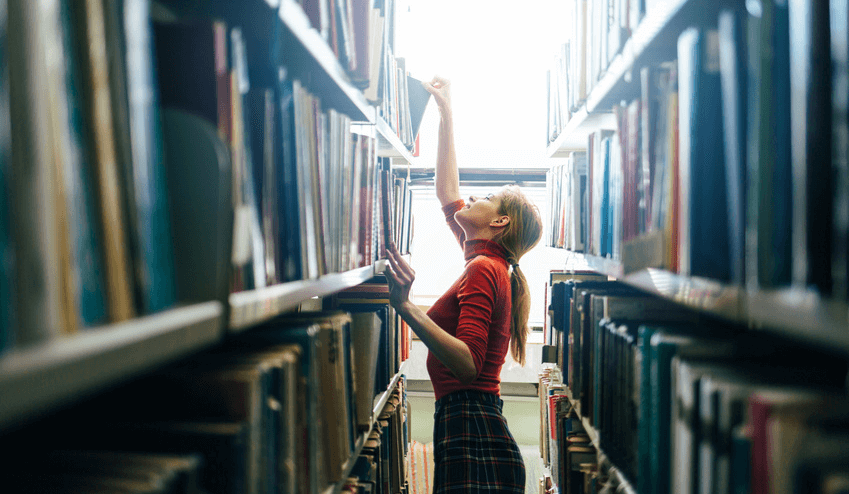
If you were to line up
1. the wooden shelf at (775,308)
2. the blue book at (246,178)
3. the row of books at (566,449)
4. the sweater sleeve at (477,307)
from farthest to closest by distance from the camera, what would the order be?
the sweater sleeve at (477,307) < the row of books at (566,449) < the blue book at (246,178) < the wooden shelf at (775,308)

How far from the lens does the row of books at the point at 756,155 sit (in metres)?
0.44

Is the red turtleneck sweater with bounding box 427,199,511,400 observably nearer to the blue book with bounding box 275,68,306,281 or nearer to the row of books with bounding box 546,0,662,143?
the row of books with bounding box 546,0,662,143

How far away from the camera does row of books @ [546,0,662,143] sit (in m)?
1.07

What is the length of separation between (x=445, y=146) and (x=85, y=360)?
2159mm

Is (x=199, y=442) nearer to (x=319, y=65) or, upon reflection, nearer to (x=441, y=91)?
(x=319, y=65)

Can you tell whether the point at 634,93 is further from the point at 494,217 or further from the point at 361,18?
the point at 494,217

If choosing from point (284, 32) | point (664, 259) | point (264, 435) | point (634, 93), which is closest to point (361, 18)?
point (284, 32)

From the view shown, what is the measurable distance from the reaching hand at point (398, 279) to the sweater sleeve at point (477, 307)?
0.63 feet

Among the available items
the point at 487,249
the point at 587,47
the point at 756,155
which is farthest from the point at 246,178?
the point at 487,249

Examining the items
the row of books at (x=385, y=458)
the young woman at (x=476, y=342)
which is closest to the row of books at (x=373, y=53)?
the young woman at (x=476, y=342)

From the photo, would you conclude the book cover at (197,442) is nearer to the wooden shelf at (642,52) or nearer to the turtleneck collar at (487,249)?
the wooden shelf at (642,52)

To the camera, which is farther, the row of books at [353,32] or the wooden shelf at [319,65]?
the row of books at [353,32]

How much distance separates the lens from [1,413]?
0.26 meters

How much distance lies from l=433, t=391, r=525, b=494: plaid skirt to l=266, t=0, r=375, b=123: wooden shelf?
1.03m
